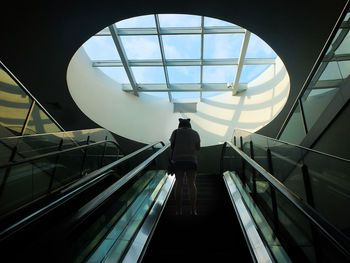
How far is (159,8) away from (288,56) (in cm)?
358

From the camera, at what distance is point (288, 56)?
566 centimetres

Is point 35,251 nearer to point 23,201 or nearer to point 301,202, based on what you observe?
point 301,202

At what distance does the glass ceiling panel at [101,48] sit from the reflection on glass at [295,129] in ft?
22.9

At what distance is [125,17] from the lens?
4863 millimetres

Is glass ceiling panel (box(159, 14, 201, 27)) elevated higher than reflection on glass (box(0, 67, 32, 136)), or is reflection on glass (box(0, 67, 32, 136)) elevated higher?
glass ceiling panel (box(159, 14, 201, 27))

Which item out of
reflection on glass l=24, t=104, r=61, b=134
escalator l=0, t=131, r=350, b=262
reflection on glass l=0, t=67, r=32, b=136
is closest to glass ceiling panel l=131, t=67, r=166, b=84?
reflection on glass l=24, t=104, r=61, b=134

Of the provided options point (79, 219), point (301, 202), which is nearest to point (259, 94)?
point (301, 202)

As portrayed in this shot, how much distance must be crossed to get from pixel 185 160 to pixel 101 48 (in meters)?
7.38

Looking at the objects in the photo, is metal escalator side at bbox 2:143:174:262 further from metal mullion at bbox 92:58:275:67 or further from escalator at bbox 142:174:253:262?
metal mullion at bbox 92:58:275:67

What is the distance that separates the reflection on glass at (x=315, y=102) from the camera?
9.58 ft

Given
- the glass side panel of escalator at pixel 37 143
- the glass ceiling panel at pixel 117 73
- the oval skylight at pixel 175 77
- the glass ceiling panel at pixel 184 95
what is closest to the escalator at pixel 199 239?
the glass side panel of escalator at pixel 37 143

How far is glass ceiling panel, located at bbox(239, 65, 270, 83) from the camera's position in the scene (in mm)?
9961

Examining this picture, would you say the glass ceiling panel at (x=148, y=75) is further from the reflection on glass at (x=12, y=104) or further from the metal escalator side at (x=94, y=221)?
the reflection on glass at (x=12, y=104)

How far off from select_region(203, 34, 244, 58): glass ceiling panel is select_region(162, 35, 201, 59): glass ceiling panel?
0.36m
